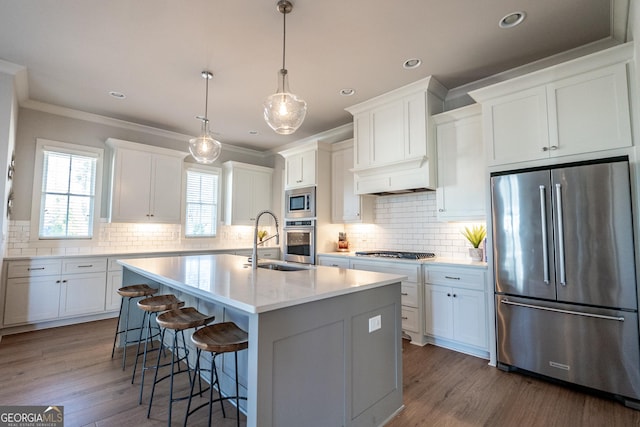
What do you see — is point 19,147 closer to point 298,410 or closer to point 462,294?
point 298,410

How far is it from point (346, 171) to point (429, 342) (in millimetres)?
2550

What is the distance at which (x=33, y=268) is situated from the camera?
3.71 m

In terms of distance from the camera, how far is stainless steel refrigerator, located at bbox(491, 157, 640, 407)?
2195 millimetres

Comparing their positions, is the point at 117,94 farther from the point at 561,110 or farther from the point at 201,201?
the point at 561,110

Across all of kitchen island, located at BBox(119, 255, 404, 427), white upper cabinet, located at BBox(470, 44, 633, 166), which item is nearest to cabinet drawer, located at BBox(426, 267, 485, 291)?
white upper cabinet, located at BBox(470, 44, 633, 166)

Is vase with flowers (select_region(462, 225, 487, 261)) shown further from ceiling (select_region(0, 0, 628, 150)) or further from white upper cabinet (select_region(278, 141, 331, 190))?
white upper cabinet (select_region(278, 141, 331, 190))

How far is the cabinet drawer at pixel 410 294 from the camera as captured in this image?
134 inches

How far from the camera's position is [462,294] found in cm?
313

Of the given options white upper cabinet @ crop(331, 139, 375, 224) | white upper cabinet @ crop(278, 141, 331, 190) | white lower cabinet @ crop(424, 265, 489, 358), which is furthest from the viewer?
white upper cabinet @ crop(278, 141, 331, 190)

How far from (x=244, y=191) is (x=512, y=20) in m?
4.75

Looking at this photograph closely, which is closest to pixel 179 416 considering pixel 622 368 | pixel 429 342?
pixel 429 342

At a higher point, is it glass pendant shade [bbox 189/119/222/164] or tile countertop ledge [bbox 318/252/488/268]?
glass pendant shade [bbox 189/119/222/164]

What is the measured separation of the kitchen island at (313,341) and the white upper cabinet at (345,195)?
2199 millimetres

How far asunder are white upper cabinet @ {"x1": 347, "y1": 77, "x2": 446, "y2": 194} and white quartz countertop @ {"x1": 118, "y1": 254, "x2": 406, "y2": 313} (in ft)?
5.65
